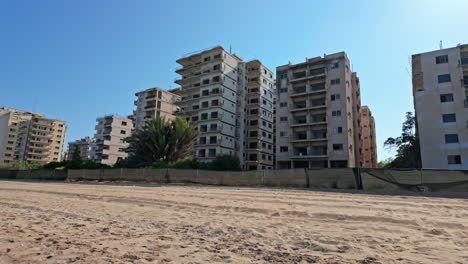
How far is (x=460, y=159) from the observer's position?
1463 inches

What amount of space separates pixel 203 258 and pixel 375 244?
3.52m

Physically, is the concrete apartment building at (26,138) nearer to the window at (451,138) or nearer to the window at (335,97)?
the window at (335,97)

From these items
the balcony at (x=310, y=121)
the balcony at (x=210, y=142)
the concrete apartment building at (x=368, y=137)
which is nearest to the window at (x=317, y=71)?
the balcony at (x=310, y=121)

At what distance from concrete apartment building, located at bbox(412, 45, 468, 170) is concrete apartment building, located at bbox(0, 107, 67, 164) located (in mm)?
127332

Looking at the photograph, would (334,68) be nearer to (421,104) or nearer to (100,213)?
(421,104)

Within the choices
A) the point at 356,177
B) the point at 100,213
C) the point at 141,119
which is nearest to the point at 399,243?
the point at 100,213

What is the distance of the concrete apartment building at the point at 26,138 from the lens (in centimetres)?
10425

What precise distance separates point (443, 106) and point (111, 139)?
8546 cm

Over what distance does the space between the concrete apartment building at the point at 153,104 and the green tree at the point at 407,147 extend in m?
56.2

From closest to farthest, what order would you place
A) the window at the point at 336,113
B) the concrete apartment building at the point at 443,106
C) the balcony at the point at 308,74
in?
the concrete apartment building at the point at 443,106 → the window at the point at 336,113 → the balcony at the point at 308,74

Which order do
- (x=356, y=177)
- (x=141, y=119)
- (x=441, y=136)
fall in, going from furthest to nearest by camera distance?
(x=141, y=119) → (x=441, y=136) → (x=356, y=177)

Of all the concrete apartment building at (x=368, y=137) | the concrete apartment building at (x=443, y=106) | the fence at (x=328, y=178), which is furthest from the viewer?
the concrete apartment building at (x=368, y=137)

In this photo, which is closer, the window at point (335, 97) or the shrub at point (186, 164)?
the shrub at point (186, 164)

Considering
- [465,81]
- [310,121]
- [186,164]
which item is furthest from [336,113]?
[186,164]
